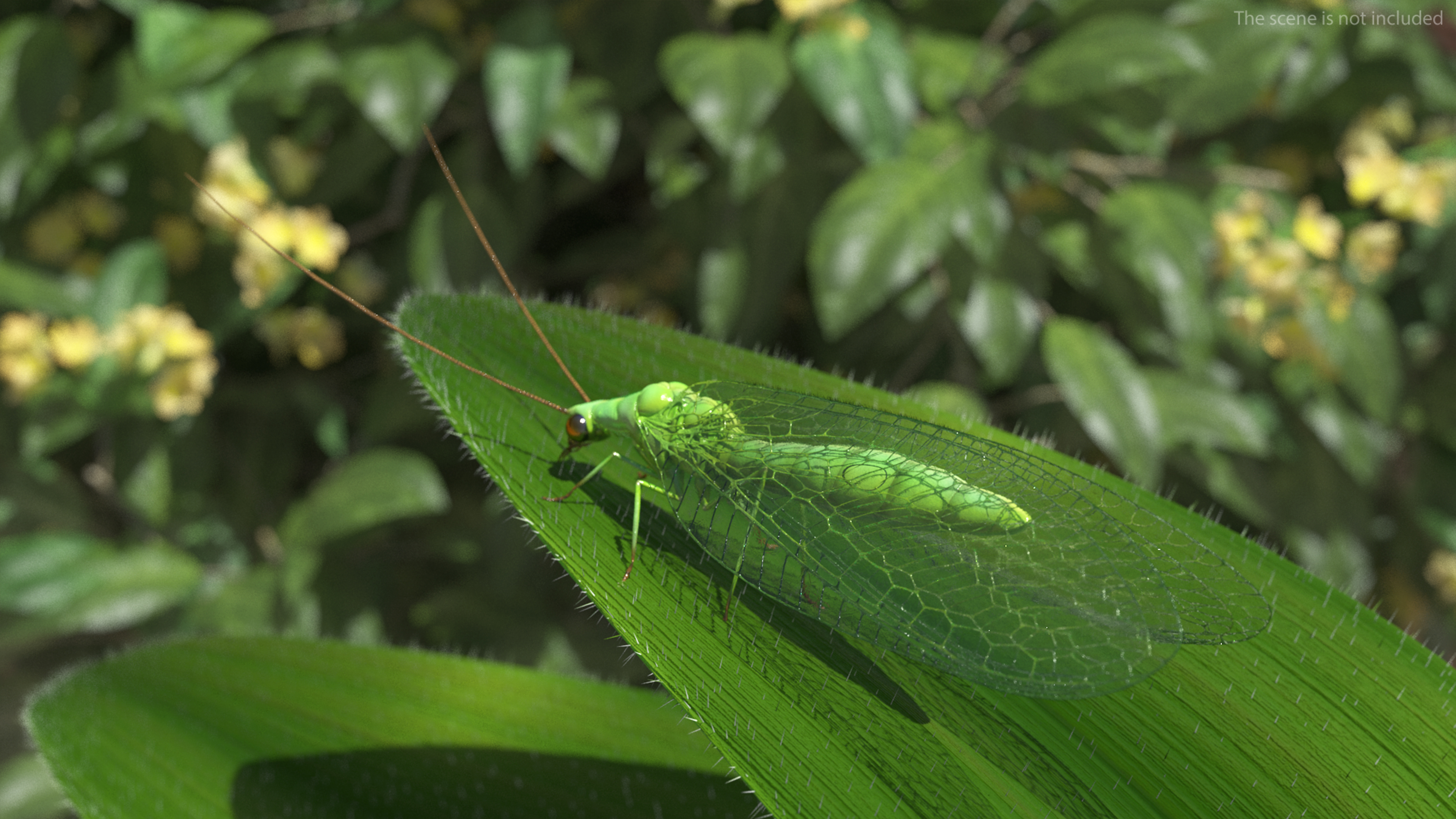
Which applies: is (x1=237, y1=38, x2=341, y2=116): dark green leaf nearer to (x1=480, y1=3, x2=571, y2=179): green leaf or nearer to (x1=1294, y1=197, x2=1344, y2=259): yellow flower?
(x1=480, y1=3, x2=571, y2=179): green leaf

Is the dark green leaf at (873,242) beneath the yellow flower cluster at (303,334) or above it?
above

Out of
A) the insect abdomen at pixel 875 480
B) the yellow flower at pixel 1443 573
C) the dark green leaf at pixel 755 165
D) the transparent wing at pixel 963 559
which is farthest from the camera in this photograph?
the yellow flower at pixel 1443 573

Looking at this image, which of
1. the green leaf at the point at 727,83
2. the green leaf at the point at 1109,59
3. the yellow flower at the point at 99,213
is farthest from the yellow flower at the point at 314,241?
the green leaf at the point at 1109,59

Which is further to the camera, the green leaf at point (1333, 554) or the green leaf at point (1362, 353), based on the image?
the green leaf at point (1333, 554)

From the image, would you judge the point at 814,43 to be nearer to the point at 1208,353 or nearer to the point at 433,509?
the point at 1208,353

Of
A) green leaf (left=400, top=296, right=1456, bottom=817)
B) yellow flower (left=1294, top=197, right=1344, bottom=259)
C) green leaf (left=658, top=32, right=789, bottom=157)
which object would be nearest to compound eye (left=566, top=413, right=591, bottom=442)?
green leaf (left=400, top=296, right=1456, bottom=817)

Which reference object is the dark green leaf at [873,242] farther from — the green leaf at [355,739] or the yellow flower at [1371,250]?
the yellow flower at [1371,250]
